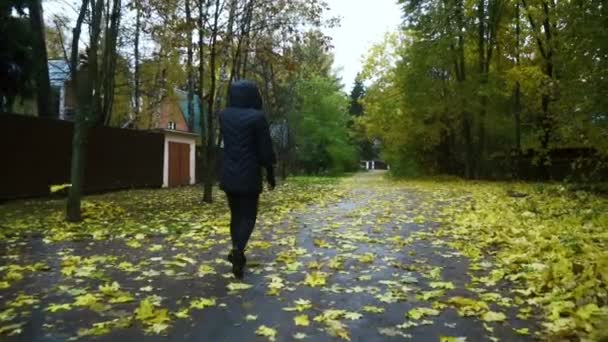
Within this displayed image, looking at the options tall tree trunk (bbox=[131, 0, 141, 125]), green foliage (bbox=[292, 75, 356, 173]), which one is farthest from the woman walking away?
green foliage (bbox=[292, 75, 356, 173])

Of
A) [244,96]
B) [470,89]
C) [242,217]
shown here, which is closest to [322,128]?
[470,89]

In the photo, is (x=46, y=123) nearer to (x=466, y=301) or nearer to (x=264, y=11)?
(x=264, y=11)

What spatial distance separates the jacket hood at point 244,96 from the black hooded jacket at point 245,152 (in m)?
0.10

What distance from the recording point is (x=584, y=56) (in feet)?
36.7

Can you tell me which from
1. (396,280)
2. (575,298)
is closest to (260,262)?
(396,280)

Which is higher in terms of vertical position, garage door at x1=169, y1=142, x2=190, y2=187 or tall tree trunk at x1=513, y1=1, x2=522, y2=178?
tall tree trunk at x1=513, y1=1, x2=522, y2=178

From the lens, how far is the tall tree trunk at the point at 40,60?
541 inches

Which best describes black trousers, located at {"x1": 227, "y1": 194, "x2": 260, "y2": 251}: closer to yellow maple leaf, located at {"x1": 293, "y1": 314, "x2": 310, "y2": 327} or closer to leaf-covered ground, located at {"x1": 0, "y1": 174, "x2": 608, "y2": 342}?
leaf-covered ground, located at {"x1": 0, "y1": 174, "x2": 608, "y2": 342}

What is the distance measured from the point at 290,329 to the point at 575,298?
2217mm

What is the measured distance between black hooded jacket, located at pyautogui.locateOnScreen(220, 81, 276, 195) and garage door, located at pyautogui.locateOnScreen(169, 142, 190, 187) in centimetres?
1756

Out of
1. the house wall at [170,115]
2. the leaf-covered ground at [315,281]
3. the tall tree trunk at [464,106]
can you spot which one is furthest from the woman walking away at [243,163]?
the house wall at [170,115]

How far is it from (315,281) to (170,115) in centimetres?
2883

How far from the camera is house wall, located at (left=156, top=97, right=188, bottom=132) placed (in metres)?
28.3

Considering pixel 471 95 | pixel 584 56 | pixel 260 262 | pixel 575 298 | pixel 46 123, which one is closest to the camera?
pixel 575 298
